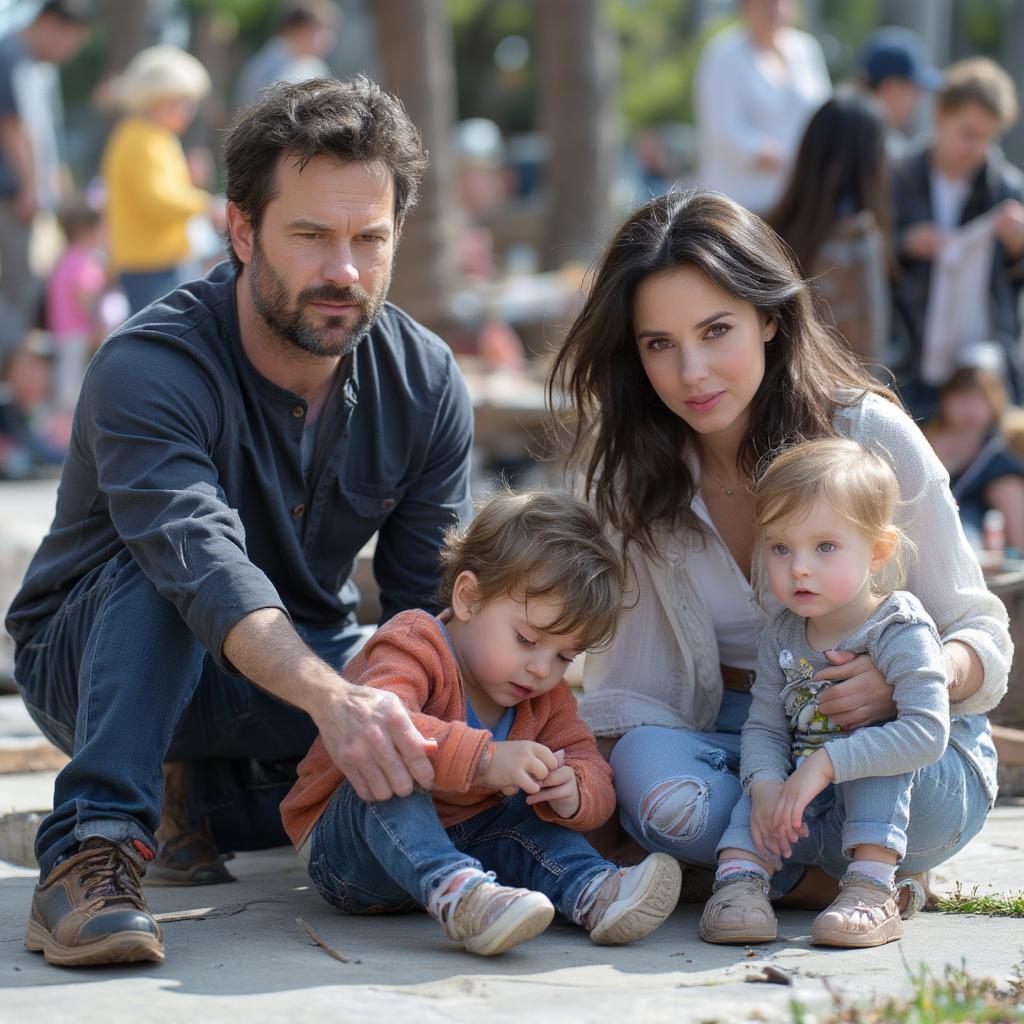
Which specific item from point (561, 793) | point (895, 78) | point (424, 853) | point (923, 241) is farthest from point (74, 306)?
point (424, 853)

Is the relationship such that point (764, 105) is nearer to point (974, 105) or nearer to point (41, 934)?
point (974, 105)

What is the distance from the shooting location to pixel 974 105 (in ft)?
22.6

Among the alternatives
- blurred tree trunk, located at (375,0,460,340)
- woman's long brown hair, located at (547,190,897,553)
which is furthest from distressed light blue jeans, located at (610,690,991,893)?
blurred tree trunk, located at (375,0,460,340)

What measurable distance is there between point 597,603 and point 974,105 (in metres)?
4.57

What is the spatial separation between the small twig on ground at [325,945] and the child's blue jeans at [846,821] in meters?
0.73

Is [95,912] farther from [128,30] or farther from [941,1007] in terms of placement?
[128,30]

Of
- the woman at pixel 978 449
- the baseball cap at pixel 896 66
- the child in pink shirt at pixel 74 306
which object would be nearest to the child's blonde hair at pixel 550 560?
the woman at pixel 978 449

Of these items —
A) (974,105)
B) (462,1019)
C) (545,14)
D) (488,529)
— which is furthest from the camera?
(545,14)

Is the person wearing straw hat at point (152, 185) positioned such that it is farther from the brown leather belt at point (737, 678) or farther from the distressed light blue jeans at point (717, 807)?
the distressed light blue jeans at point (717, 807)

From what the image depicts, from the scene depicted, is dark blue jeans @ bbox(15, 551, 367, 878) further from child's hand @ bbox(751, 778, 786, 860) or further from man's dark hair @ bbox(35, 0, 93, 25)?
man's dark hair @ bbox(35, 0, 93, 25)

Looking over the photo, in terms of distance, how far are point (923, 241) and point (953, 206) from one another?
0.94ft

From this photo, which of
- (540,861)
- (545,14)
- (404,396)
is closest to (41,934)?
(540,861)

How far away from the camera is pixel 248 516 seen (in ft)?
11.3

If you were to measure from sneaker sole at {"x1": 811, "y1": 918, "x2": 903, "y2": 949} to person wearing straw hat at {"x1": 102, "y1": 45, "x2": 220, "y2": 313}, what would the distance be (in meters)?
5.97
